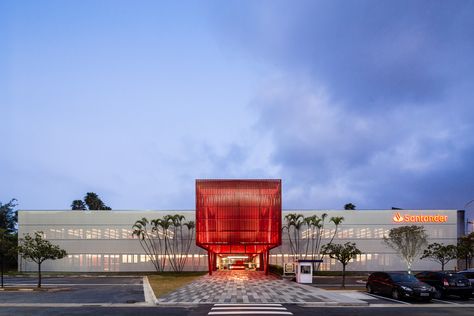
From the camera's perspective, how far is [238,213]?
61.0 metres

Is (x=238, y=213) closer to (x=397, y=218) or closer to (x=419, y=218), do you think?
(x=397, y=218)

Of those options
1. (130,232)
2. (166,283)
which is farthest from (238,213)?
(130,232)

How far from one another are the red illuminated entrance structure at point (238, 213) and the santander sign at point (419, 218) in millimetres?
25157

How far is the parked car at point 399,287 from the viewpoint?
28797 millimetres

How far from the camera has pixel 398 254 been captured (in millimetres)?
73750

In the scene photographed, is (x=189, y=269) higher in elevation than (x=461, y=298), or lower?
lower

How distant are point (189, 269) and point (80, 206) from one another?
58.0 meters

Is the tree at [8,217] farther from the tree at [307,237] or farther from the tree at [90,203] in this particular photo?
the tree at [307,237]

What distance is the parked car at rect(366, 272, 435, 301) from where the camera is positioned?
94.5 ft

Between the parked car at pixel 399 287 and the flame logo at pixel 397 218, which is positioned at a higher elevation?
the flame logo at pixel 397 218

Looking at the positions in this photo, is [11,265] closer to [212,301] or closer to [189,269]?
[189,269]

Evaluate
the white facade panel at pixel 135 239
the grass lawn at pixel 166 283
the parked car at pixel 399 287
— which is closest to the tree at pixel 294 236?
the white facade panel at pixel 135 239

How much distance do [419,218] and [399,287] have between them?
50426 mm

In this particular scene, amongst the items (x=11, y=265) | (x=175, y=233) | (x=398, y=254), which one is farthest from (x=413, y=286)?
(x=11, y=265)
